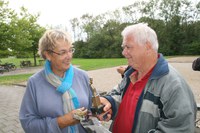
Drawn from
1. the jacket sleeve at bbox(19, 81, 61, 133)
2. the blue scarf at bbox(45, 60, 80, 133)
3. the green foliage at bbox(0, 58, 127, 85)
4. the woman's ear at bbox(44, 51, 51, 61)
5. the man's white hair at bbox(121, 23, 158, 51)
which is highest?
the man's white hair at bbox(121, 23, 158, 51)

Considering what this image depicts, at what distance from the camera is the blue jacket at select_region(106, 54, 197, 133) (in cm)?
184

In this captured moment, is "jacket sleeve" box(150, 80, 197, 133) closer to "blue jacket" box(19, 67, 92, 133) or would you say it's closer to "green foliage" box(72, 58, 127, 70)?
"blue jacket" box(19, 67, 92, 133)

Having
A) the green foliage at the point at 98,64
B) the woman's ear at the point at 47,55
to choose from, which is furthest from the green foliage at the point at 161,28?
the woman's ear at the point at 47,55

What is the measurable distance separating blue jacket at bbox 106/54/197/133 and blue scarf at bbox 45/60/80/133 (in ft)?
2.24

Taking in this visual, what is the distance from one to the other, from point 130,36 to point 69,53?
71 cm

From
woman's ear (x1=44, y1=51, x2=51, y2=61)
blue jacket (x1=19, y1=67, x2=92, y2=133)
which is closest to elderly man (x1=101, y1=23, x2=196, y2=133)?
blue jacket (x1=19, y1=67, x2=92, y2=133)

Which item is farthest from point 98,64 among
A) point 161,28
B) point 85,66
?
point 161,28

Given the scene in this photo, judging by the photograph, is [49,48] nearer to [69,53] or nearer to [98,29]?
[69,53]

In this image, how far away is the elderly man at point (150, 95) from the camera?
1860 millimetres

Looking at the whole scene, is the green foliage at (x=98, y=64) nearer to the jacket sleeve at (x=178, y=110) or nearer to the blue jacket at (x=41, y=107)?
the blue jacket at (x=41, y=107)

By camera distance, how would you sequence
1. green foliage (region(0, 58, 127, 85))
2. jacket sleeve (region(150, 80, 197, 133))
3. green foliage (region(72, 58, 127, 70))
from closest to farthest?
jacket sleeve (region(150, 80, 197, 133)) → green foliage (region(0, 58, 127, 85)) → green foliage (region(72, 58, 127, 70))

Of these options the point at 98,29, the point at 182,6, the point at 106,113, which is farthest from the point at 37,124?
the point at 98,29

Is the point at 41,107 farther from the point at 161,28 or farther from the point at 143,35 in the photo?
the point at 161,28

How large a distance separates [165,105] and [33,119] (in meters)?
1.33
